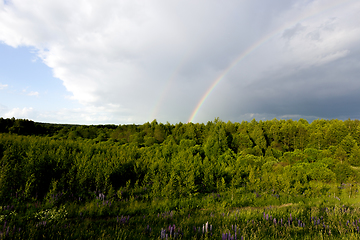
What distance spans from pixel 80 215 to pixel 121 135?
39.5 meters

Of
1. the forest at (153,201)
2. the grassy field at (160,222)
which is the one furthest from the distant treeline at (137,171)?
the grassy field at (160,222)

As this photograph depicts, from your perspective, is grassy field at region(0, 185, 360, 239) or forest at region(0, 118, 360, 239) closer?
grassy field at region(0, 185, 360, 239)

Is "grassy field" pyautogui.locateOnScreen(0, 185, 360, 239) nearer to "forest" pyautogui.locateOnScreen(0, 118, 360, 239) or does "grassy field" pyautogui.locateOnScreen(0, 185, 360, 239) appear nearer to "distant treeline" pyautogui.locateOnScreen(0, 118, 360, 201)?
"forest" pyautogui.locateOnScreen(0, 118, 360, 239)

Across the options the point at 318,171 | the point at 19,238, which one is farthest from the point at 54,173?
the point at 318,171

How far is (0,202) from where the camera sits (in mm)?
4906

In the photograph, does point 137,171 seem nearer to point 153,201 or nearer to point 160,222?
point 153,201

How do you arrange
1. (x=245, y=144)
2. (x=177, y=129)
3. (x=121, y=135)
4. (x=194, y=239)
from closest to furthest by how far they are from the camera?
(x=194, y=239) → (x=245, y=144) → (x=121, y=135) → (x=177, y=129)

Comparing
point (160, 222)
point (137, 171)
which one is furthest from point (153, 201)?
point (137, 171)

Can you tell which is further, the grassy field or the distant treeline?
the distant treeline

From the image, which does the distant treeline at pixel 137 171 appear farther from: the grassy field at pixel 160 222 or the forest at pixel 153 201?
the grassy field at pixel 160 222

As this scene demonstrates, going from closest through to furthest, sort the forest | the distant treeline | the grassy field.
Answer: the grassy field
the forest
the distant treeline

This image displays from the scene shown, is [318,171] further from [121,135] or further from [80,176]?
[121,135]

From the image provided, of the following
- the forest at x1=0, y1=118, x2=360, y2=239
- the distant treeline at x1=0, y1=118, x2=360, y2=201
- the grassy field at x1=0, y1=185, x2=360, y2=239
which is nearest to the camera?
the grassy field at x1=0, y1=185, x2=360, y2=239

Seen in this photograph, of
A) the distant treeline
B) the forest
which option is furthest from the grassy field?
the distant treeline
